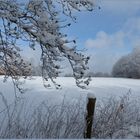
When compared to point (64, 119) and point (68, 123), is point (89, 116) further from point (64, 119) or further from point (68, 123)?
point (64, 119)

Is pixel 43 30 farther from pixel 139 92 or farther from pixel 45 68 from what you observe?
pixel 139 92

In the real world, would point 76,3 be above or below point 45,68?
above

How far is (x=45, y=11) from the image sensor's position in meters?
6.35

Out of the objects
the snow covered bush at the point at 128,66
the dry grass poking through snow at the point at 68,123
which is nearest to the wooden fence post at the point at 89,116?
the dry grass poking through snow at the point at 68,123

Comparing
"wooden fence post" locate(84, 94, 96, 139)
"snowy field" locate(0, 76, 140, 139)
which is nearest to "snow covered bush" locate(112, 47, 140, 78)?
"snowy field" locate(0, 76, 140, 139)

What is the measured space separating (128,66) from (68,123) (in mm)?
44065

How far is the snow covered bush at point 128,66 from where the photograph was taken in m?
48.7

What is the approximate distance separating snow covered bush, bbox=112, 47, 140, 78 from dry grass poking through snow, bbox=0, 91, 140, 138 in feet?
130

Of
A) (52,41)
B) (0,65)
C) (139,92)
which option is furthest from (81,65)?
(139,92)

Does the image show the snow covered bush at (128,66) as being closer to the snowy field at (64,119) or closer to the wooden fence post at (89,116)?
the snowy field at (64,119)

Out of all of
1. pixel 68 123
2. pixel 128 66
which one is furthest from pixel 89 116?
pixel 128 66

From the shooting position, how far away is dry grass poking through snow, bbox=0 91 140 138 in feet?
20.9

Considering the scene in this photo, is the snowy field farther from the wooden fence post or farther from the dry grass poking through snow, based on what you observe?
the wooden fence post

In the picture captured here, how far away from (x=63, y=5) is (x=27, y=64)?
1357 mm
